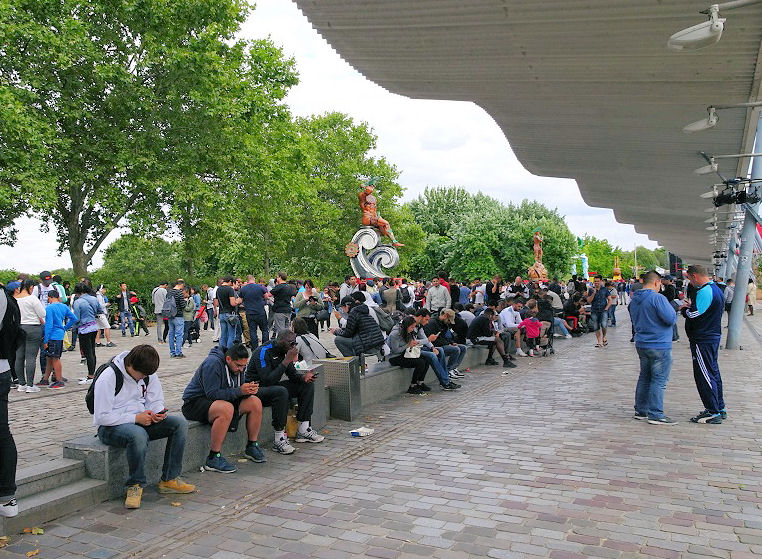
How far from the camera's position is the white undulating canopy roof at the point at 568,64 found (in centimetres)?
709

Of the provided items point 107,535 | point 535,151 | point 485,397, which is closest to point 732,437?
point 485,397

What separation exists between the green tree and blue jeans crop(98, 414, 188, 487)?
1901cm

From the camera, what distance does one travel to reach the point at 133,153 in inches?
973

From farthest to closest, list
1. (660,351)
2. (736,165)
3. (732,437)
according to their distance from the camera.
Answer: (736,165) < (660,351) < (732,437)

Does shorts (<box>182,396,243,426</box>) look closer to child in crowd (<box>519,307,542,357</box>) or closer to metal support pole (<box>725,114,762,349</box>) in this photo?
child in crowd (<box>519,307,542,357</box>)

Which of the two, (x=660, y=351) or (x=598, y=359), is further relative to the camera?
(x=598, y=359)

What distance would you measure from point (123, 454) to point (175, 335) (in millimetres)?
9759

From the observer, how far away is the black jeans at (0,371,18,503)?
444 cm

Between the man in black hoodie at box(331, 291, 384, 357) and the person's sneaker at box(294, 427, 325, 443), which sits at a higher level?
the man in black hoodie at box(331, 291, 384, 357)

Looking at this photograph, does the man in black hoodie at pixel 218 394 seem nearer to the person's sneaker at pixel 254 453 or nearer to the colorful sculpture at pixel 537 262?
the person's sneaker at pixel 254 453

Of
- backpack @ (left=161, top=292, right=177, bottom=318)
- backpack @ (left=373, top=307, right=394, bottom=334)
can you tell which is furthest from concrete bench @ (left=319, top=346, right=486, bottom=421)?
backpack @ (left=161, top=292, right=177, bottom=318)

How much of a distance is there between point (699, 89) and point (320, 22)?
5436 mm

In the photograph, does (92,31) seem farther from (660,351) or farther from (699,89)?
(660,351)

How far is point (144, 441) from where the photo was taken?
5.18 metres
